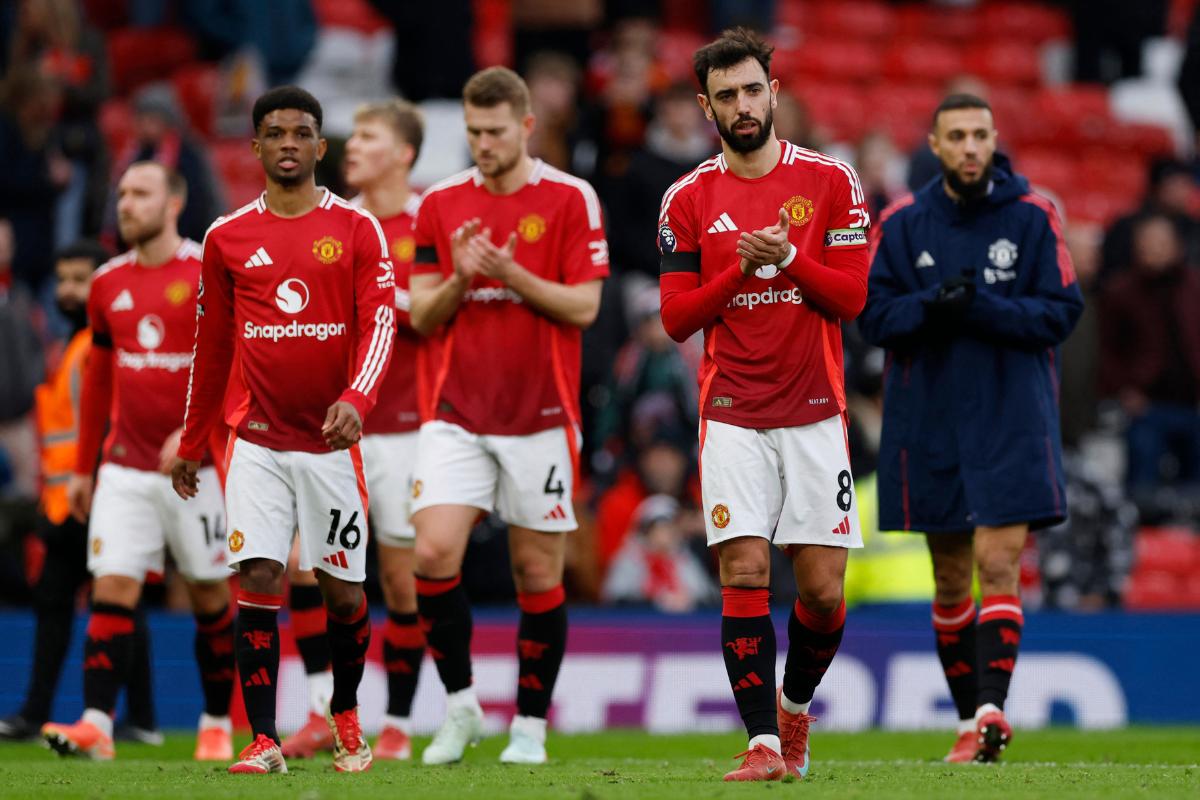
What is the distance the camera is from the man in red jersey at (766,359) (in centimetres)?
715

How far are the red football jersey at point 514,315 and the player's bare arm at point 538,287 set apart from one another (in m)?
0.08

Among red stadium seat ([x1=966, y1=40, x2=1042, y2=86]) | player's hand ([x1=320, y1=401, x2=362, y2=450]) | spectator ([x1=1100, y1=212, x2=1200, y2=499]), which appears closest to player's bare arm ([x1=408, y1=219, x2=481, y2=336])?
player's hand ([x1=320, y1=401, x2=362, y2=450])

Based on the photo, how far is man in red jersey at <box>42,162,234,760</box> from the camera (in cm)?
909

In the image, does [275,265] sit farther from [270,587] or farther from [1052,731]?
[1052,731]

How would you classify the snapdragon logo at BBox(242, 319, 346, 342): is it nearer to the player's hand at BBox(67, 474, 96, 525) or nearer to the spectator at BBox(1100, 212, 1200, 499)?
the player's hand at BBox(67, 474, 96, 525)

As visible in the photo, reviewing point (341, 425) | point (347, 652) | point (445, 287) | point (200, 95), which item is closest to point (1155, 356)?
point (200, 95)

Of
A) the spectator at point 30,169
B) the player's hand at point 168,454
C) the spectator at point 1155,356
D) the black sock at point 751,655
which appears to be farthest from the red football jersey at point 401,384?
the spectator at point 1155,356

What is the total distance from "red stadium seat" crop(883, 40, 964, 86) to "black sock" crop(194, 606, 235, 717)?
14.0 meters

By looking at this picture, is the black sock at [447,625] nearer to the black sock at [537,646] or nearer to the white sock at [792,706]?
the black sock at [537,646]

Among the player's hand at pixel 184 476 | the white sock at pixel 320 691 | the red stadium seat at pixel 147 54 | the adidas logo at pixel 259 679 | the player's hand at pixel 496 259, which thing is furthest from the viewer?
the red stadium seat at pixel 147 54

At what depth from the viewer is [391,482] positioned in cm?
941

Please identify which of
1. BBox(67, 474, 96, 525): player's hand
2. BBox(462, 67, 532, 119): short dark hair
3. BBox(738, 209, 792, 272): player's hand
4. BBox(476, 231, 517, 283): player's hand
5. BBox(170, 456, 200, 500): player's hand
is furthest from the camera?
BBox(67, 474, 96, 525): player's hand

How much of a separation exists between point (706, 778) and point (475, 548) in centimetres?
524

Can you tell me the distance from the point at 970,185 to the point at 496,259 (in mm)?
2119
